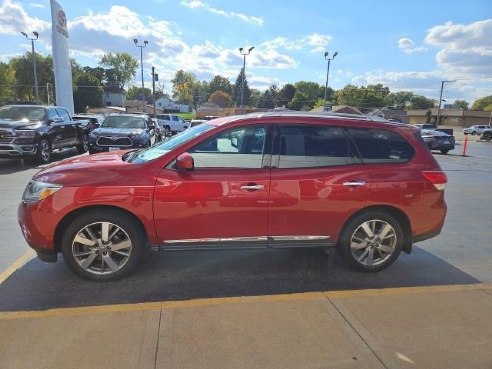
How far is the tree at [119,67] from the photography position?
404ft

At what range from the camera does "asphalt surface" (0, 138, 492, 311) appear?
3.97 meters

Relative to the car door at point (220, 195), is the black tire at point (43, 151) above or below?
below

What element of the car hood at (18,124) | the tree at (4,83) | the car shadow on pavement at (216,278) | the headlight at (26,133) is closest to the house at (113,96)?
the tree at (4,83)

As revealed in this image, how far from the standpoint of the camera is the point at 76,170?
13.5ft

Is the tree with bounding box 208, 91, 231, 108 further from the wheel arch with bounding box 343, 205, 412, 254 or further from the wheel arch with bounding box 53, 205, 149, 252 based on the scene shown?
the wheel arch with bounding box 53, 205, 149, 252

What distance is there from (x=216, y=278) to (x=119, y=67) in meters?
130

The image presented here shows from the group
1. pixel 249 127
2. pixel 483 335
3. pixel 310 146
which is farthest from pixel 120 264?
pixel 483 335

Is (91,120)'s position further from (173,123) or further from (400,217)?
(400,217)

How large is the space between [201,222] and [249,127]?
42.3 inches

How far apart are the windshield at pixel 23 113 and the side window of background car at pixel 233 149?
10676 mm

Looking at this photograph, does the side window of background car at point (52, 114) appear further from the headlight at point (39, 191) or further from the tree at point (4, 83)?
the tree at point (4, 83)

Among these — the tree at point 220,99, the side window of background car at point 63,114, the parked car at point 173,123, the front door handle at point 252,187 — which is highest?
the tree at point 220,99

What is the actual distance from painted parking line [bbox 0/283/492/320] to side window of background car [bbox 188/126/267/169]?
50.1 inches

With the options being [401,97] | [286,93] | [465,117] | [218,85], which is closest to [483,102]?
[401,97]
